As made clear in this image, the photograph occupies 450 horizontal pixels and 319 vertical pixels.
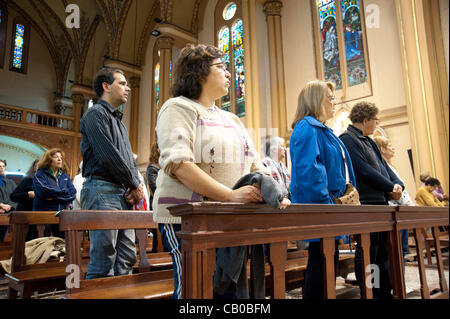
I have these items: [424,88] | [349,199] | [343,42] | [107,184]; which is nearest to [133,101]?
[343,42]

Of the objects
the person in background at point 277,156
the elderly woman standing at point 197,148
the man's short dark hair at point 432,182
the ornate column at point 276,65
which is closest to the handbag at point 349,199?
the elderly woman standing at point 197,148

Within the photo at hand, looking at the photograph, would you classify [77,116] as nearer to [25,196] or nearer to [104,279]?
[25,196]

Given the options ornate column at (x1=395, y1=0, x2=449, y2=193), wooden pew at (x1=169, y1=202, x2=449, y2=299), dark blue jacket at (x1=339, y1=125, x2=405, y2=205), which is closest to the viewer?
wooden pew at (x1=169, y1=202, x2=449, y2=299)

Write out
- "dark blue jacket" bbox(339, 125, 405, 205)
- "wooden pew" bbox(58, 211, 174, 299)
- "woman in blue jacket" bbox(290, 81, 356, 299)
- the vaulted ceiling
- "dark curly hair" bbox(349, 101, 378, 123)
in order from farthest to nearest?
the vaulted ceiling, "dark curly hair" bbox(349, 101, 378, 123), "dark blue jacket" bbox(339, 125, 405, 205), "woman in blue jacket" bbox(290, 81, 356, 299), "wooden pew" bbox(58, 211, 174, 299)

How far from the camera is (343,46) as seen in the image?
7.70 metres

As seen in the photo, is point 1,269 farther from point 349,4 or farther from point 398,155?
point 349,4

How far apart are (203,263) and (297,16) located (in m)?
8.79

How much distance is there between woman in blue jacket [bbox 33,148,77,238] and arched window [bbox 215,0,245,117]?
21.4 feet

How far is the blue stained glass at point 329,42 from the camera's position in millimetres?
7816

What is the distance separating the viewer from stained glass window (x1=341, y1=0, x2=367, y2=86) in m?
7.38

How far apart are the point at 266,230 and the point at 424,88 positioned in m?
5.86

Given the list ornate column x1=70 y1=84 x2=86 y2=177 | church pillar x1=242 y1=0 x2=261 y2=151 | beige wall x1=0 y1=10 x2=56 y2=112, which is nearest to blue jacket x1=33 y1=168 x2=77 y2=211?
church pillar x1=242 y1=0 x2=261 y2=151

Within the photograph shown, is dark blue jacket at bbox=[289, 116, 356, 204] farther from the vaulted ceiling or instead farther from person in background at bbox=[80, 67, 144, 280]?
the vaulted ceiling

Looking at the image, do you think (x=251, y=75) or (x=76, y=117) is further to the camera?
(x=76, y=117)
